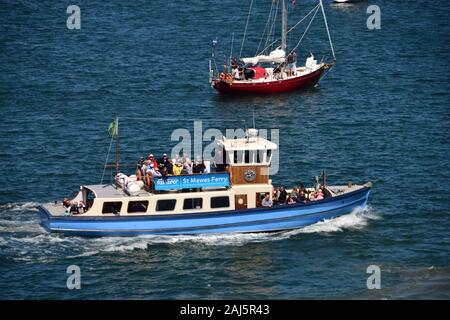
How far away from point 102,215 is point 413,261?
65.6ft

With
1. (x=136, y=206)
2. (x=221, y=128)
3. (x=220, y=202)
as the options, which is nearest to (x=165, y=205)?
(x=136, y=206)

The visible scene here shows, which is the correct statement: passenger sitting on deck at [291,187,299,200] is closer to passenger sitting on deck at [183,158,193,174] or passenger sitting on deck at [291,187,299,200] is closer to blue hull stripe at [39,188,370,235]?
blue hull stripe at [39,188,370,235]

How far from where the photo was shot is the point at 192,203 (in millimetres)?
85312

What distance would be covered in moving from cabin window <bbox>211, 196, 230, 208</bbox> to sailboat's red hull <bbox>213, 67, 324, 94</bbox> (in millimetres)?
42566

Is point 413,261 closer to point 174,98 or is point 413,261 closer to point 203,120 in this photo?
point 203,120

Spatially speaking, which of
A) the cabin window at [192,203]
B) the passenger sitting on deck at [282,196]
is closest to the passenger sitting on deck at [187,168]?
the cabin window at [192,203]

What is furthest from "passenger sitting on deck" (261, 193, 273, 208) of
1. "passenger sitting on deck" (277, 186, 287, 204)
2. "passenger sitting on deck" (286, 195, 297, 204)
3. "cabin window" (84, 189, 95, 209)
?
"cabin window" (84, 189, 95, 209)

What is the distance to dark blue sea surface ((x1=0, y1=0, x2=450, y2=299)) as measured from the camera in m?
79.8

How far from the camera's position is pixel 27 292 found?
7712cm

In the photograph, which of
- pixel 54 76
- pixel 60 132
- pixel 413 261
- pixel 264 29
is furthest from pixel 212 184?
pixel 264 29

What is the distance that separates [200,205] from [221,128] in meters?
30.3

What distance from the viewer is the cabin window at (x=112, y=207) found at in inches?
3317

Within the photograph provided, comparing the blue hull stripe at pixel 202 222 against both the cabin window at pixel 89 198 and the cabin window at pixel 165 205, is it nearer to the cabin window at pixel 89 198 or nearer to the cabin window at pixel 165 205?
the cabin window at pixel 165 205

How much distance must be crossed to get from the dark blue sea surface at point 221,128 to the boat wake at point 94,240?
0.14m
